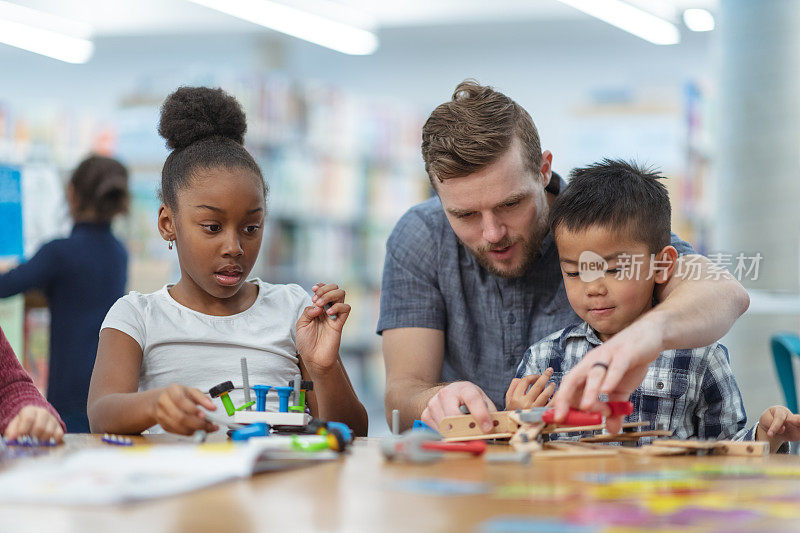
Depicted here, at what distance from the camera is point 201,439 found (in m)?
0.98

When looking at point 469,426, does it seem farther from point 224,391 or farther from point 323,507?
point 323,507

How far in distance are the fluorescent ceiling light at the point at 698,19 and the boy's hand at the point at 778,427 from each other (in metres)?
3.91

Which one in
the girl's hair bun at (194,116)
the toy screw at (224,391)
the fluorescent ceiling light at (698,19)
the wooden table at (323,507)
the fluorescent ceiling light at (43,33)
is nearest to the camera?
the wooden table at (323,507)

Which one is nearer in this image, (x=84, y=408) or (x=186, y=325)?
(x=186, y=325)

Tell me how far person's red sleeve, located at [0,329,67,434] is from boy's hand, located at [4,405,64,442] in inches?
4.8

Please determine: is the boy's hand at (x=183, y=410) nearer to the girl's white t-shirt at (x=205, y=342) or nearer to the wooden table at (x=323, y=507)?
the wooden table at (x=323, y=507)

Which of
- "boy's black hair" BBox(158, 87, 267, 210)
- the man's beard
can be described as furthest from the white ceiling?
the man's beard

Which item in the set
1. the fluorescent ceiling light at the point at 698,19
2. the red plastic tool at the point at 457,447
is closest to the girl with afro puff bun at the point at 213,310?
the red plastic tool at the point at 457,447

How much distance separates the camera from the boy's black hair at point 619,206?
4.62 ft

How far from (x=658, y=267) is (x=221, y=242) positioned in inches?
28.8

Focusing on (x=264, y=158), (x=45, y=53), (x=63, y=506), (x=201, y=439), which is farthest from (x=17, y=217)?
(x=45, y=53)

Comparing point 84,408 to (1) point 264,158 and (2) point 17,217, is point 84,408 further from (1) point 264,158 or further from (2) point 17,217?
(1) point 264,158

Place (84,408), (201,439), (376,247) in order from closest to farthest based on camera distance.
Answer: (201,439)
(84,408)
(376,247)

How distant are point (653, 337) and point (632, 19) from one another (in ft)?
13.8
